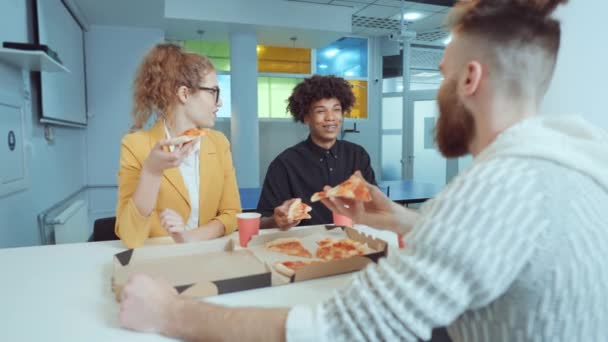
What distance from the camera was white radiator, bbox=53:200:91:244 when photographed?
2.96 m

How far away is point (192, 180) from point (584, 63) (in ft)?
6.08

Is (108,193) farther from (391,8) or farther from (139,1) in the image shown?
(391,8)

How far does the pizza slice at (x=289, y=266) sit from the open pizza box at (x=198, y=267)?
4 centimetres

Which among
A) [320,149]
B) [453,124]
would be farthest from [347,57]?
[453,124]

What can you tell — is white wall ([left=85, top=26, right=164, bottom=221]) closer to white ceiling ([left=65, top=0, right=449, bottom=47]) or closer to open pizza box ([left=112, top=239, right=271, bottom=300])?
white ceiling ([left=65, top=0, right=449, bottom=47])

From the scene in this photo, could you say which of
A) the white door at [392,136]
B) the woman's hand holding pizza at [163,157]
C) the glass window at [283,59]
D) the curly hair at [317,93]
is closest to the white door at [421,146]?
the white door at [392,136]

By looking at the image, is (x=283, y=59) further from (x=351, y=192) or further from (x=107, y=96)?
(x=351, y=192)

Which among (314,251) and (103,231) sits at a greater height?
(314,251)

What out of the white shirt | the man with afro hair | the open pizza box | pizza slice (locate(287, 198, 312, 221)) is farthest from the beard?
the man with afro hair

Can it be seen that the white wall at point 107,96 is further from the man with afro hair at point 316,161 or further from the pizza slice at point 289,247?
the pizza slice at point 289,247

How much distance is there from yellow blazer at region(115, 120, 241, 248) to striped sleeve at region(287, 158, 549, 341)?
973 millimetres

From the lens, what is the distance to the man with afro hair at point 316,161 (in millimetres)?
2295

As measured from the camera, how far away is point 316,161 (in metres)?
2.38

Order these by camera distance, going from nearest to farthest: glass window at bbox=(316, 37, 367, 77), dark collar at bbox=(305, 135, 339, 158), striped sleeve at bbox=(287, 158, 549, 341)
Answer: striped sleeve at bbox=(287, 158, 549, 341)
dark collar at bbox=(305, 135, 339, 158)
glass window at bbox=(316, 37, 367, 77)
